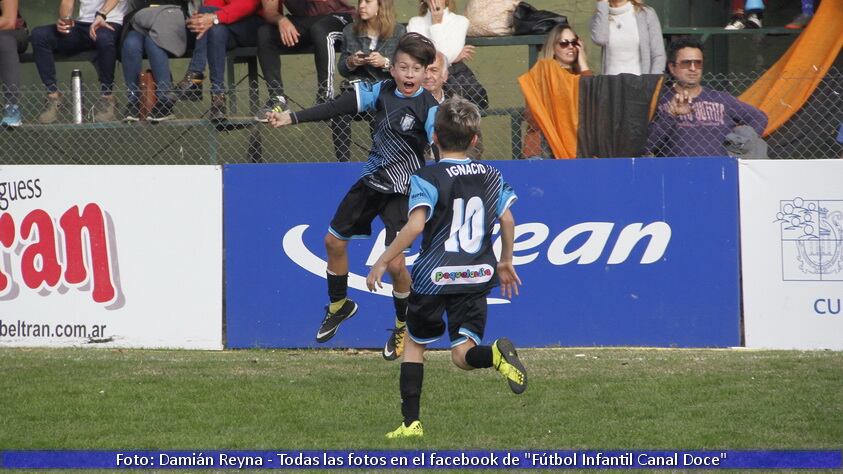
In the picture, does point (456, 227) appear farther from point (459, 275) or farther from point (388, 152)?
point (388, 152)

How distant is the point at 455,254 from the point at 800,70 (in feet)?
18.9

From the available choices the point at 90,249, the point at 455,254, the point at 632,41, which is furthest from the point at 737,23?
the point at 455,254

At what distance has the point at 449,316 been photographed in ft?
22.5

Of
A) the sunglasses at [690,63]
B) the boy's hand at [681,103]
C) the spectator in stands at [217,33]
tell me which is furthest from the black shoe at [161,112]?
the sunglasses at [690,63]

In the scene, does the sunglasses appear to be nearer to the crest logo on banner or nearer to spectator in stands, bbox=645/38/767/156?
spectator in stands, bbox=645/38/767/156

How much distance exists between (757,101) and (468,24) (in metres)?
2.67

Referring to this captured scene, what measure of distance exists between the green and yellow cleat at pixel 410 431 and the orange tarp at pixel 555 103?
4.49m

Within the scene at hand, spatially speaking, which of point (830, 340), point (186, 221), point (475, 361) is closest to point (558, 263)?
point (830, 340)

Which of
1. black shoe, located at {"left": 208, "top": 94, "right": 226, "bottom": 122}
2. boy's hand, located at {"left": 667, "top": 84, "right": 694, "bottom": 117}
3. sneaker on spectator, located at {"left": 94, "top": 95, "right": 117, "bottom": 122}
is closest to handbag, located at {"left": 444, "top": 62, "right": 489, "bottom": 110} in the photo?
boy's hand, located at {"left": 667, "top": 84, "right": 694, "bottom": 117}

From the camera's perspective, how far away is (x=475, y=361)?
671 cm

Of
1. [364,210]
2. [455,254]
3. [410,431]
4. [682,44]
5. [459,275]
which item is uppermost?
[682,44]

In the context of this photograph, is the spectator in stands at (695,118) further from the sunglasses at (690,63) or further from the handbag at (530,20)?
the handbag at (530,20)

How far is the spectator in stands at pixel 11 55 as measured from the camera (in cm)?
1169

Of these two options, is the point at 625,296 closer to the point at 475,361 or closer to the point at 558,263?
the point at 558,263
